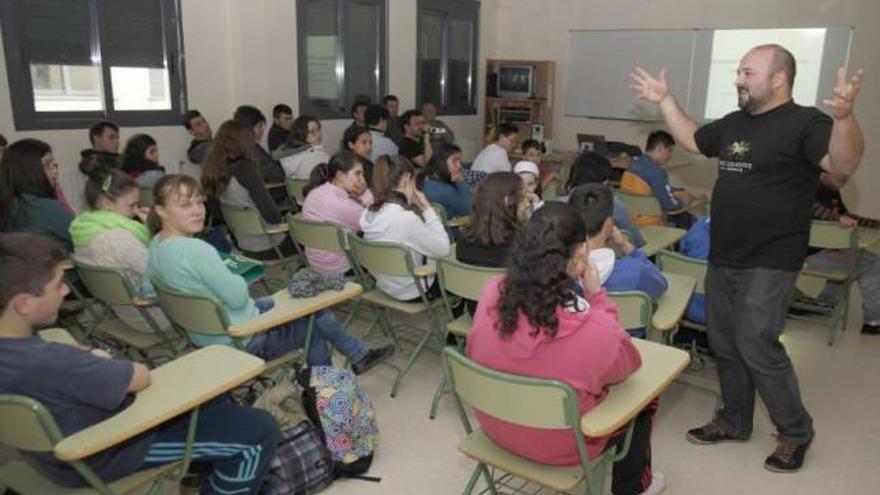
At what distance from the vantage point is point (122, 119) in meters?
5.60

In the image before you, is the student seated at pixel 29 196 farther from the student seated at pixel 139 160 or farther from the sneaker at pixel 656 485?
the sneaker at pixel 656 485

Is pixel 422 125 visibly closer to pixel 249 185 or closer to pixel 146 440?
pixel 249 185

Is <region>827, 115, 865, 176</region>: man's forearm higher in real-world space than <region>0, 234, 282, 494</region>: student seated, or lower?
higher

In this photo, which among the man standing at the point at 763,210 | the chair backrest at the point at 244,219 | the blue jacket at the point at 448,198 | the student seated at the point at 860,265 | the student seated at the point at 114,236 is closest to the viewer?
the man standing at the point at 763,210

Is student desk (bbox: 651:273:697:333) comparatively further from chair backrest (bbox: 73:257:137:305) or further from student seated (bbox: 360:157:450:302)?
chair backrest (bbox: 73:257:137:305)

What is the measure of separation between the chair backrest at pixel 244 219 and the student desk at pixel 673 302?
2.34m

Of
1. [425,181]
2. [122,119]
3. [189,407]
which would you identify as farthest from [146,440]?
[122,119]

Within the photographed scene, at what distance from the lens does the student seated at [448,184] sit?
449 centimetres

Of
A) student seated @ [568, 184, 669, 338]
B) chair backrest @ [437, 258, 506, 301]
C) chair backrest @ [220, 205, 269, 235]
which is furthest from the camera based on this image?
chair backrest @ [220, 205, 269, 235]

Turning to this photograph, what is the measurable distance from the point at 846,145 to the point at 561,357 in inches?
47.4

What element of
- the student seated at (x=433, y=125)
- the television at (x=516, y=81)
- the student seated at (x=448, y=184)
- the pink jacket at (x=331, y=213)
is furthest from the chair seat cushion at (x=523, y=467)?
the television at (x=516, y=81)

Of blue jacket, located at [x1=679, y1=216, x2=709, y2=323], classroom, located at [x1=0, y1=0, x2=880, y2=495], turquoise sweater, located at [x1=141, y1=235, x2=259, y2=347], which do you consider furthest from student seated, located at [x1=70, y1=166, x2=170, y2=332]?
blue jacket, located at [x1=679, y1=216, x2=709, y2=323]

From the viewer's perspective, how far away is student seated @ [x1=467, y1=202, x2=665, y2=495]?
167cm

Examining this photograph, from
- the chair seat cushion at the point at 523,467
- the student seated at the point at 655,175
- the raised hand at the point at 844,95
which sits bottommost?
the chair seat cushion at the point at 523,467
